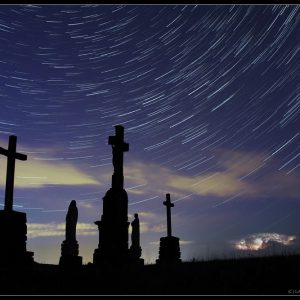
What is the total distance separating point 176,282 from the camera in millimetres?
6652

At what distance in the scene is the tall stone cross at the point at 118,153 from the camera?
13.9m

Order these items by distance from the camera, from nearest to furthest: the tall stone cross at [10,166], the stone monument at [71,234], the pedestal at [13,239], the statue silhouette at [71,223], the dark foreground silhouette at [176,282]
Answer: the dark foreground silhouette at [176,282]
the pedestal at [13,239]
the tall stone cross at [10,166]
the stone monument at [71,234]
the statue silhouette at [71,223]

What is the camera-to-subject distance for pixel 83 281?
313 inches

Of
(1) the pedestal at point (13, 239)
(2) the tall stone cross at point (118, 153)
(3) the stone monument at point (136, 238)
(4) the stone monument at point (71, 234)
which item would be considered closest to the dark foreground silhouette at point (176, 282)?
(1) the pedestal at point (13, 239)

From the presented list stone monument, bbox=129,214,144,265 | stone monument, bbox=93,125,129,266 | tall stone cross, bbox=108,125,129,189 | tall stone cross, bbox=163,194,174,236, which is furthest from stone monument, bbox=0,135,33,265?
tall stone cross, bbox=163,194,174,236

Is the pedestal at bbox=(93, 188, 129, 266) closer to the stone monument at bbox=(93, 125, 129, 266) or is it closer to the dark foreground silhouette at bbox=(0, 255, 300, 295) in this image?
the stone monument at bbox=(93, 125, 129, 266)

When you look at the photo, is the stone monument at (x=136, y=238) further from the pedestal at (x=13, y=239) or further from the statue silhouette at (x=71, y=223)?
the pedestal at (x=13, y=239)

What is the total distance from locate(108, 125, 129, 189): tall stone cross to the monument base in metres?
4.82

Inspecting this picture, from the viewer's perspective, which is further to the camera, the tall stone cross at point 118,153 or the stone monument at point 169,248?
the stone monument at point 169,248

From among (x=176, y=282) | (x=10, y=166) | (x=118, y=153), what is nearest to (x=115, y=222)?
(x=118, y=153)

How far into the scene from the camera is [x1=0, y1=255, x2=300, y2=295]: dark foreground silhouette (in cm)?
585

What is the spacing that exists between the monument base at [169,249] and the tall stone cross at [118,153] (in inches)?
190

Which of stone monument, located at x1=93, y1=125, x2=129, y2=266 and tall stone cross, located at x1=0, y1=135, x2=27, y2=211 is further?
stone monument, located at x1=93, y1=125, x2=129, y2=266

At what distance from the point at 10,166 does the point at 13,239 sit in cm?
211
